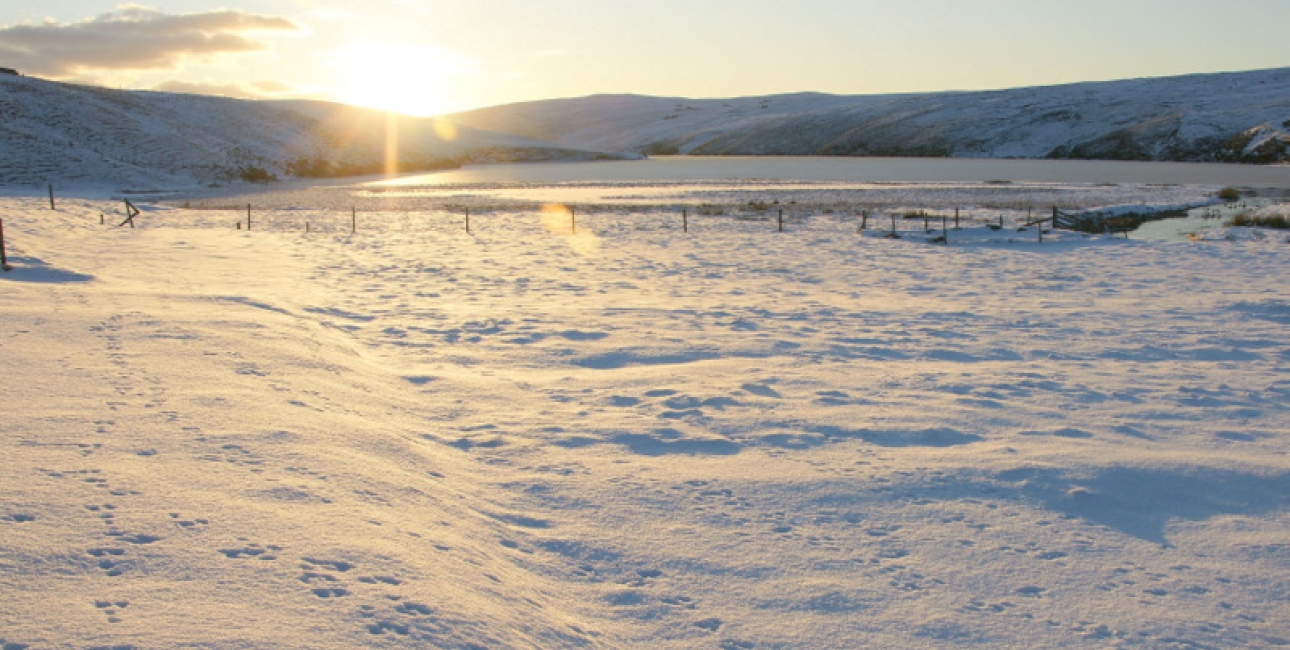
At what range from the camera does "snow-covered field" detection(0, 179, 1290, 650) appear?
563 centimetres

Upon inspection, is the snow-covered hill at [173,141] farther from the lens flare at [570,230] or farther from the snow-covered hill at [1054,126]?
the snow-covered hill at [1054,126]

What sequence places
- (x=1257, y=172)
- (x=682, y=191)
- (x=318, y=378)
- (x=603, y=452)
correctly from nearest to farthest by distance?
1. (x=603, y=452)
2. (x=318, y=378)
3. (x=682, y=191)
4. (x=1257, y=172)

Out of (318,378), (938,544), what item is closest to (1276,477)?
(938,544)

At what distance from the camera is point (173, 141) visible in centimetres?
8000

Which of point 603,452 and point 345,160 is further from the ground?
point 345,160

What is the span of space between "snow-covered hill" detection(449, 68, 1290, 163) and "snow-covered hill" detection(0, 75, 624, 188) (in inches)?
2558

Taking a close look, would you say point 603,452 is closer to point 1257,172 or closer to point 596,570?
point 596,570

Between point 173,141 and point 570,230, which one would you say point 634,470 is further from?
point 173,141

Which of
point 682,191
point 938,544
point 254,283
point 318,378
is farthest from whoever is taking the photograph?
point 682,191

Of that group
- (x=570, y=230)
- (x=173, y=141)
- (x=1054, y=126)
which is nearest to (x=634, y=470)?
(x=570, y=230)

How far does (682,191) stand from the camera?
203 feet

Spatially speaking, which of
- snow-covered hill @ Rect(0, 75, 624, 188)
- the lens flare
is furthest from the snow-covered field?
snow-covered hill @ Rect(0, 75, 624, 188)

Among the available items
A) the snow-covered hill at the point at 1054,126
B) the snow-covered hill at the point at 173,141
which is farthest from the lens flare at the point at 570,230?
the snow-covered hill at the point at 1054,126

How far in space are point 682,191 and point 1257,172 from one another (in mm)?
52358
